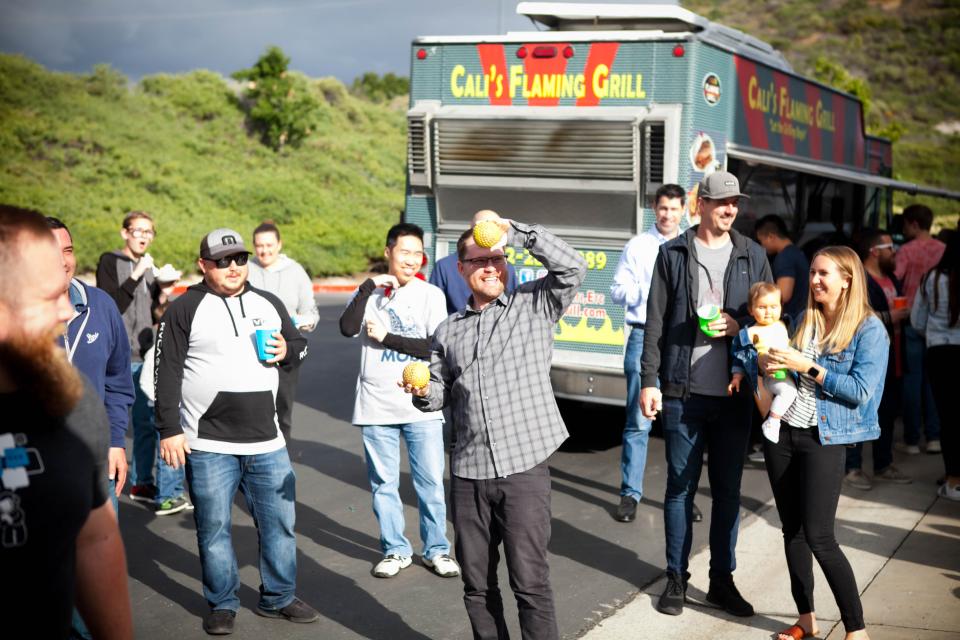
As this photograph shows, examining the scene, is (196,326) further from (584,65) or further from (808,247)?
(808,247)

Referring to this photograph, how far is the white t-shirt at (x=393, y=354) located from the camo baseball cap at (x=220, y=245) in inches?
41.1

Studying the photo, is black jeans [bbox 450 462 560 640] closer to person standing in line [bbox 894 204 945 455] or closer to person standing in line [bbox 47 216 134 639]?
person standing in line [bbox 47 216 134 639]

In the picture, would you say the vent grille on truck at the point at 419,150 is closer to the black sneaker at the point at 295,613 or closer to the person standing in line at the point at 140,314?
the person standing in line at the point at 140,314

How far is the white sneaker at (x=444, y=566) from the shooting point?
5809mm

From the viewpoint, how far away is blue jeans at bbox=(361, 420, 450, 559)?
5883 mm

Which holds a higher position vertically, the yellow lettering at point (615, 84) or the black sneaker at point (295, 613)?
the yellow lettering at point (615, 84)

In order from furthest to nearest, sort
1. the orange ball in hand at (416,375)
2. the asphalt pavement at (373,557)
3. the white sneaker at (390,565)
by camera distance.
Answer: the white sneaker at (390,565) → the asphalt pavement at (373,557) → the orange ball in hand at (416,375)

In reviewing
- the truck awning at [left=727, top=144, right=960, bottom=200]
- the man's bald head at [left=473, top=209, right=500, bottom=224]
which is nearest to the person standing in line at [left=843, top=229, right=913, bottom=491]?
the truck awning at [left=727, top=144, right=960, bottom=200]

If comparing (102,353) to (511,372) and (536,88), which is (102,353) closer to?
(511,372)

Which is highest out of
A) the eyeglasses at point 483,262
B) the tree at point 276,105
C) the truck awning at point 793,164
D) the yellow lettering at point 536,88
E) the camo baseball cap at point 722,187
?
the tree at point 276,105

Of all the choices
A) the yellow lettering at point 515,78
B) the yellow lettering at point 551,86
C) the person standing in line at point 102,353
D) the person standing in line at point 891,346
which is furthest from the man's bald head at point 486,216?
the person standing in line at point 891,346

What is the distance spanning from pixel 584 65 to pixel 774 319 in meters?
4.08

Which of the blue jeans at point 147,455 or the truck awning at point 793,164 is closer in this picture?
the blue jeans at point 147,455

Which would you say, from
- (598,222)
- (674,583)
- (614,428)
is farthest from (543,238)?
(614,428)
